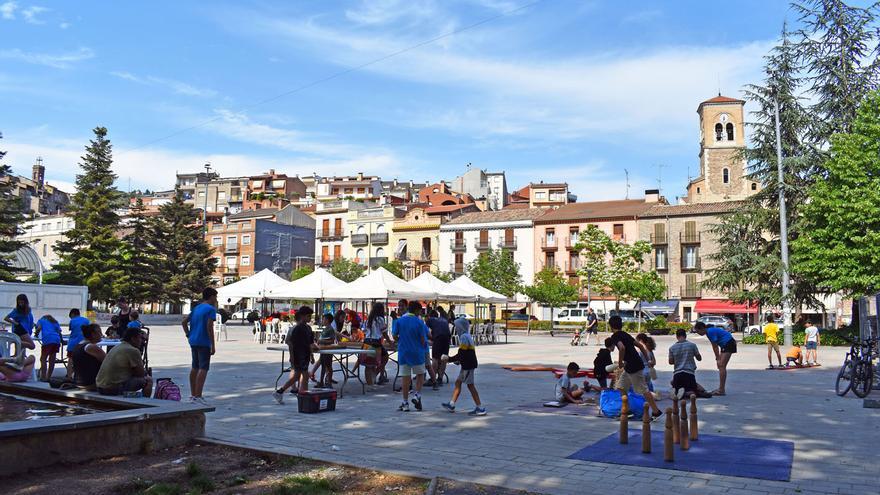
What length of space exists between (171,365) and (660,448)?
13.0m

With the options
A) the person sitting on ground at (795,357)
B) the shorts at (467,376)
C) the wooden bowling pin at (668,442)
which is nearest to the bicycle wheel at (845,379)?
the person sitting on ground at (795,357)

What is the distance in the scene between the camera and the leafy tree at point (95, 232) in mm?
46250

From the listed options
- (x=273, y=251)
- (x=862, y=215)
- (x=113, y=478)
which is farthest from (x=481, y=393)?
(x=273, y=251)

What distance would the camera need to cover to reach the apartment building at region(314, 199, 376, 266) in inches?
2820

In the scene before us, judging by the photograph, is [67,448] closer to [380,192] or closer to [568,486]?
[568,486]

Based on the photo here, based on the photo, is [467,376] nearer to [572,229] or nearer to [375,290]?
[375,290]

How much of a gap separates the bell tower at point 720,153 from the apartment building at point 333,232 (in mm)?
33727

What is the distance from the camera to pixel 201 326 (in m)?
10.4

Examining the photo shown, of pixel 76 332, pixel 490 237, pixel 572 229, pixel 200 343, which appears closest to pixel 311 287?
pixel 76 332

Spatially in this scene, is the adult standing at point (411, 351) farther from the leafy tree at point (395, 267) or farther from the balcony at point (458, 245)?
the balcony at point (458, 245)

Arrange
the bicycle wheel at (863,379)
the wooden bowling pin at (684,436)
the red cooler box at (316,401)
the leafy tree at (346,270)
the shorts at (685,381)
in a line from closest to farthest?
the wooden bowling pin at (684,436) < the red cooler box at (316,401) < the shorts at (685,381) < the bicycle wheel at (863,379) < the leafy tree at (346,270)

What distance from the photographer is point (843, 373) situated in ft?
42.3

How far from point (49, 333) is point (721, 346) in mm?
12582

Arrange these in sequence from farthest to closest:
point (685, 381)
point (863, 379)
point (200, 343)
→ point (863, 379)
point (685, 381)
point (200, 343)
